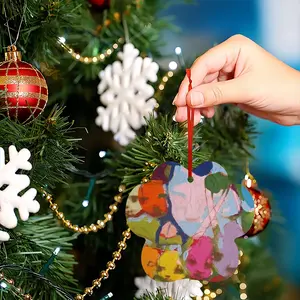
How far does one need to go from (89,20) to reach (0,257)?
375 mm

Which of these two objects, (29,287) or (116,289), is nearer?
(29,287)

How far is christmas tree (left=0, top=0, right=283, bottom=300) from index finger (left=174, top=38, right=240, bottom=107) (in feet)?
0.18

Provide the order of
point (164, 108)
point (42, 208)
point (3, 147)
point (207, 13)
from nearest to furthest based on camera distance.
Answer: point (3, 147) < point (42, 208) < point (164, 108) < point (207, 13)

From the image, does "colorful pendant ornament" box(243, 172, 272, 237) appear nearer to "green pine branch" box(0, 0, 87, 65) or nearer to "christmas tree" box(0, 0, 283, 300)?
"christmas tree" box(0, 0, 283, 300)

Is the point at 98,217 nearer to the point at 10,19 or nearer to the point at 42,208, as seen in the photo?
the point at 42,208

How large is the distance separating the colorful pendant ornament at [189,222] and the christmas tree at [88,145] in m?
0.06

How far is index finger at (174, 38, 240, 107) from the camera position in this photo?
592 millimetres

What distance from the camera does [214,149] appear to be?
79 cm

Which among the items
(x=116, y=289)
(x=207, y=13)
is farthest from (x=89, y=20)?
(x=207, y=13)

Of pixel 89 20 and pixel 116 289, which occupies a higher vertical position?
pixel 89 20

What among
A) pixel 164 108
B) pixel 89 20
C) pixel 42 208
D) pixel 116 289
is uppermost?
pixel 89 20

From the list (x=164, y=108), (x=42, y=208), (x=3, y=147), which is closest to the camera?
(x=3, y=147)

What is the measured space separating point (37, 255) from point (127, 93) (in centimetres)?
23

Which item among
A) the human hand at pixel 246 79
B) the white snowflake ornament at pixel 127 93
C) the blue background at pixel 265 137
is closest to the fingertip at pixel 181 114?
the human hand at pixel 246 79
